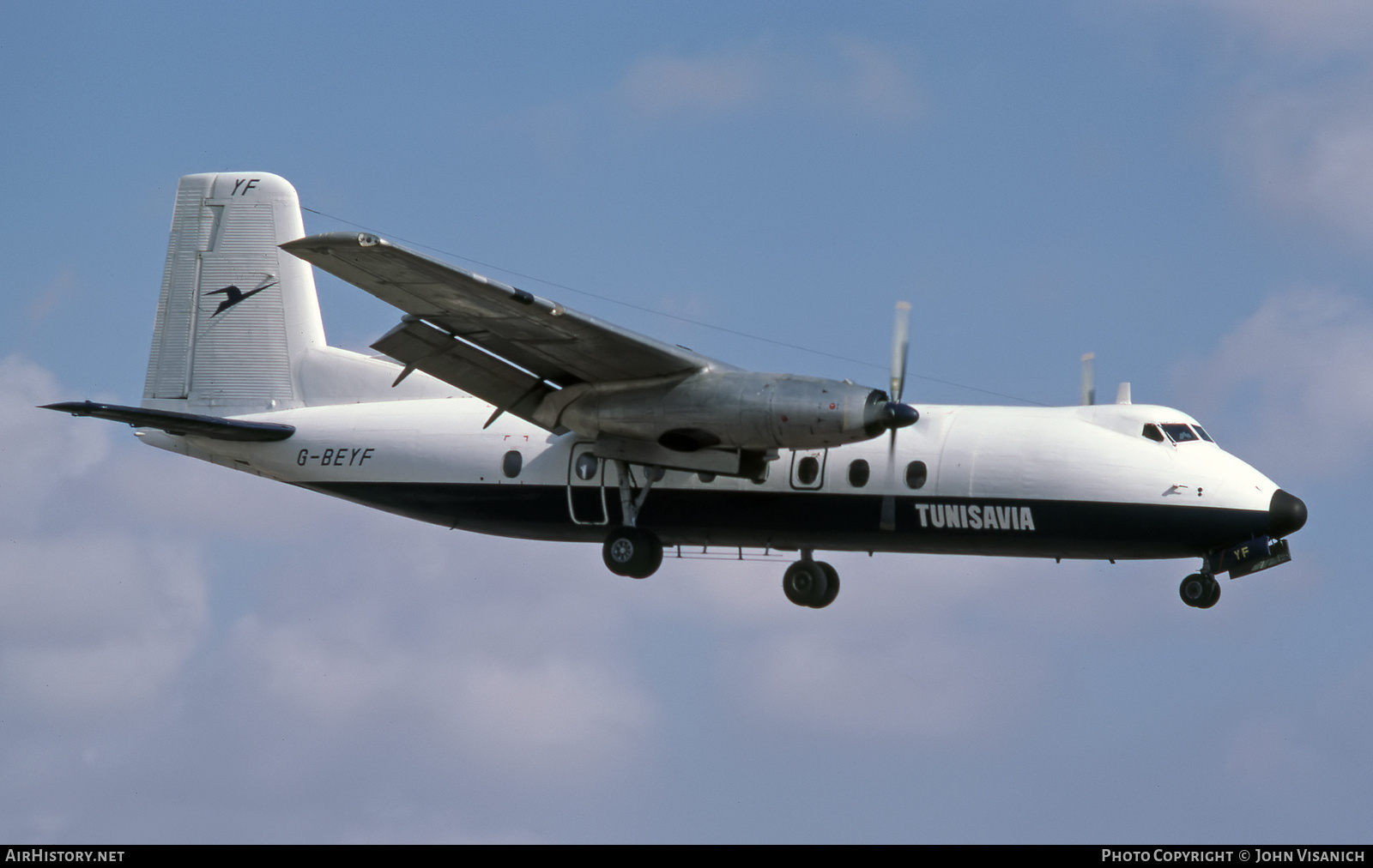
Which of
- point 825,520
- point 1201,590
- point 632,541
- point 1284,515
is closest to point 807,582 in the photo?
point 825,520

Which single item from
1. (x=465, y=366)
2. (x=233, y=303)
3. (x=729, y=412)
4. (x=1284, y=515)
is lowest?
(x=1284, y=515)

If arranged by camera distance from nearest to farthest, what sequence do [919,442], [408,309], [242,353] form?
[408,309], [919,442], [242,353]

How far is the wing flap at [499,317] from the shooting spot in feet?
66.9

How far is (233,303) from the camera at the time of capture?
29516 mm

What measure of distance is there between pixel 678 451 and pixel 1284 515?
832cm

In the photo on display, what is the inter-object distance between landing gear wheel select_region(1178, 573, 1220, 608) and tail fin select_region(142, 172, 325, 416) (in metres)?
14.8

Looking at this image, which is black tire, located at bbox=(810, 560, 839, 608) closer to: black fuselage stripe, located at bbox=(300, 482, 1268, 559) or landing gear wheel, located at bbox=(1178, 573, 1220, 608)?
black fuselage stripe, located at bbox=(300, 482, 1268, 559)

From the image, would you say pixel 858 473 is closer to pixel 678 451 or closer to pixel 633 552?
pixel 678 451

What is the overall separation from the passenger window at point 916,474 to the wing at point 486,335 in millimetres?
3196

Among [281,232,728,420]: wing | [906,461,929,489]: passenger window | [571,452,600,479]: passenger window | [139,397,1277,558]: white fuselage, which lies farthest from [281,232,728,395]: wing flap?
[906,461,929,489]: passenger window
